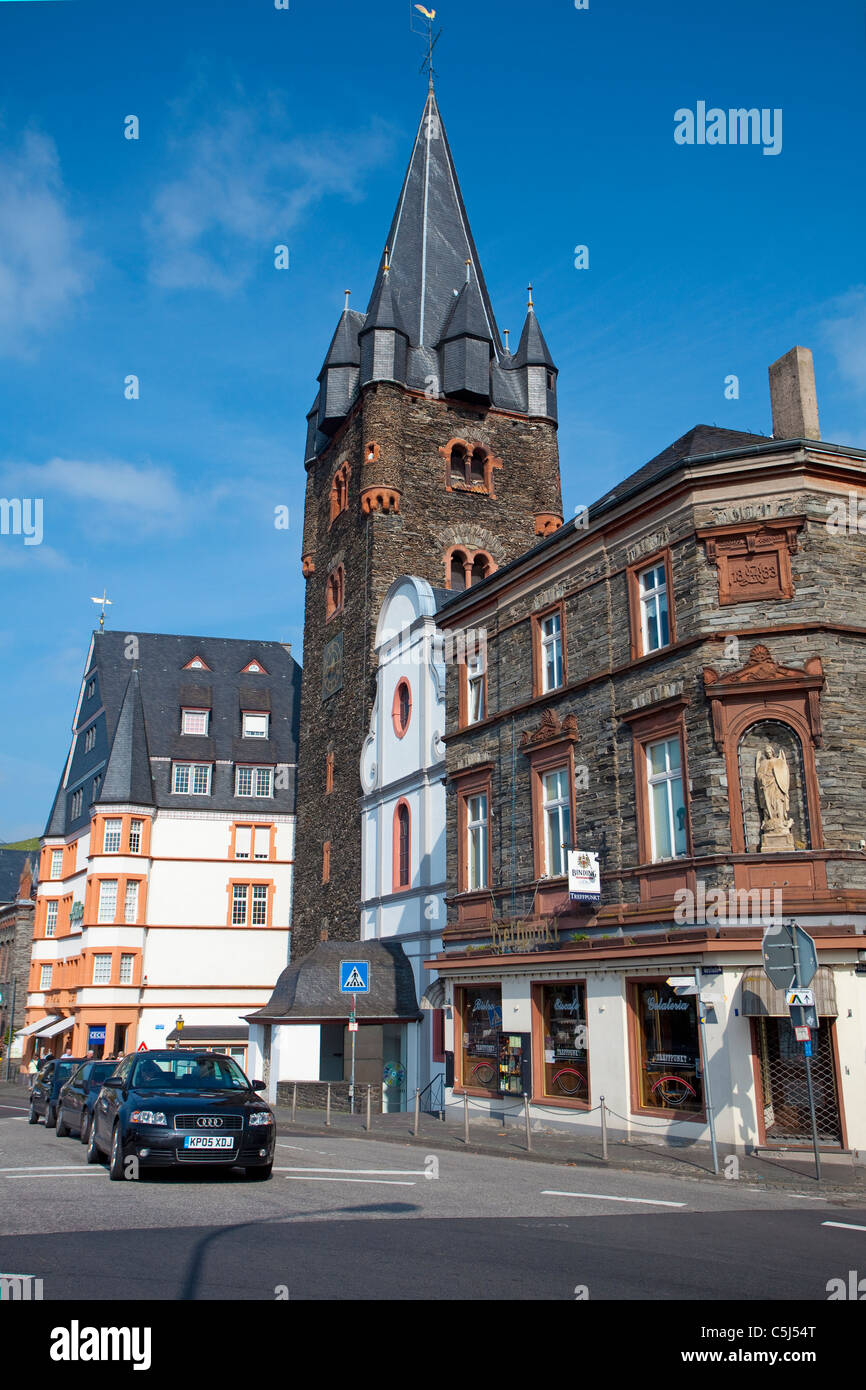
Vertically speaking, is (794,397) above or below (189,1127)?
above

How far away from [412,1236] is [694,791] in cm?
1047

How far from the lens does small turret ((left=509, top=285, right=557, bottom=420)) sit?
44906 millimetres

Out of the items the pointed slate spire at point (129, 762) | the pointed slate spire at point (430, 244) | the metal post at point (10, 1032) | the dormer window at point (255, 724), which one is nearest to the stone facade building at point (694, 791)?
the pointed slate spire at point (430, 244)

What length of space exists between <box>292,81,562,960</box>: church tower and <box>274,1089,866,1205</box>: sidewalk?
44.4 feet

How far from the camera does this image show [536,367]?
45562 mm

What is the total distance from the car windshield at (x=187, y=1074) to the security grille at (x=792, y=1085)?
760 centimetres

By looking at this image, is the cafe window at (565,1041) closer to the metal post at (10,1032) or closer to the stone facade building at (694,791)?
the stone facade building at (694,791)

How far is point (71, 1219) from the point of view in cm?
985

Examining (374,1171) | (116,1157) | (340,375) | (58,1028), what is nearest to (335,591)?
(340,375)

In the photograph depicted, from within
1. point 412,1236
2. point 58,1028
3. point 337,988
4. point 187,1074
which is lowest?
point 412,1236

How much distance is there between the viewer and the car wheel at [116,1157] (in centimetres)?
1253

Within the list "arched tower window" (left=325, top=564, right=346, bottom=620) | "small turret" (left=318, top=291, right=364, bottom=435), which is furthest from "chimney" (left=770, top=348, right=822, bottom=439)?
"small turret" (left=318, top=291, right=364, bottom=435)

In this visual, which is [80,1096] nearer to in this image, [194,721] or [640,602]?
[640,602]
